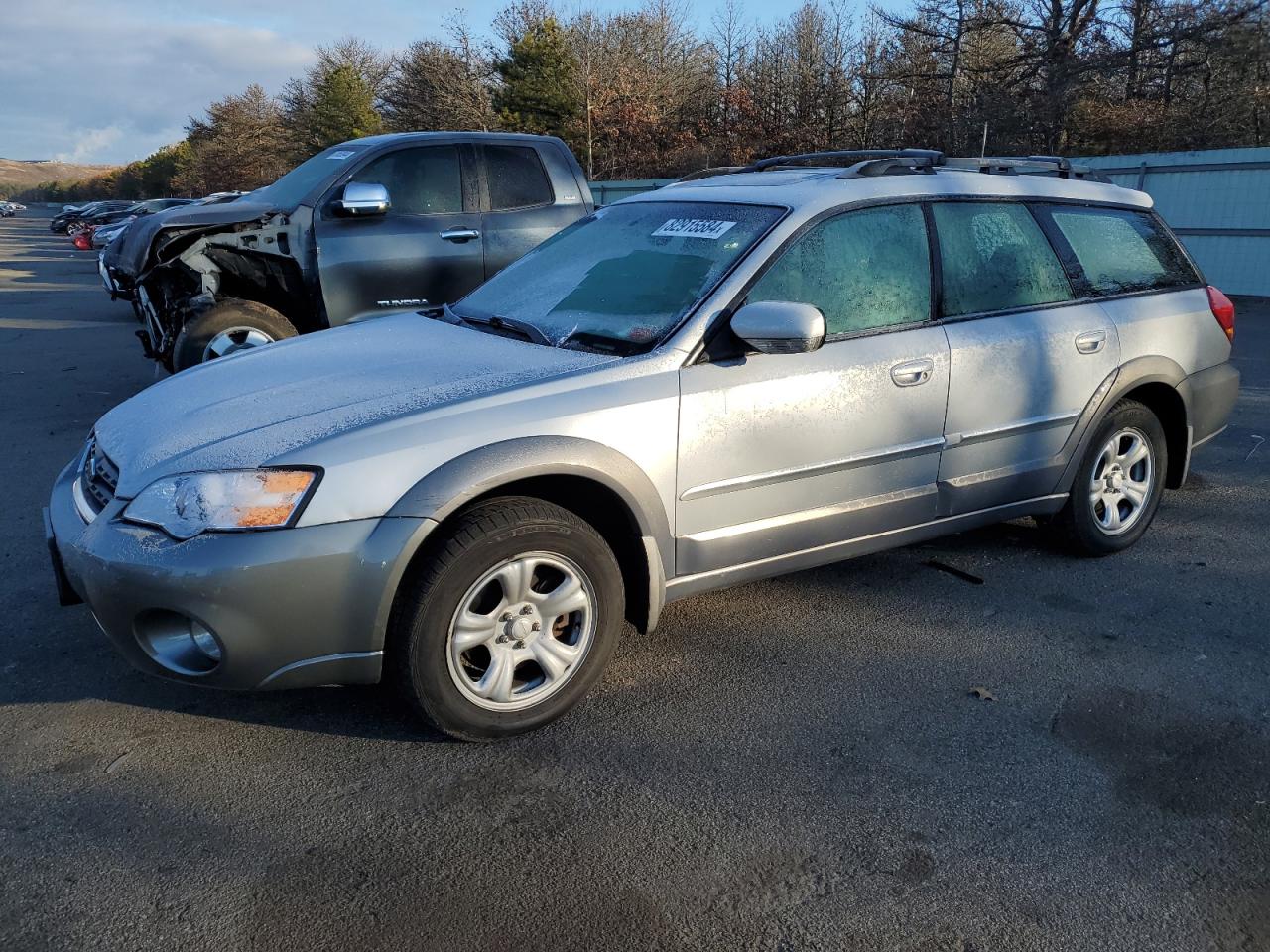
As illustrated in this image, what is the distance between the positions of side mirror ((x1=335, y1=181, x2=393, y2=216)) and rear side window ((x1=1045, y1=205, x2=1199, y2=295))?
4.38m

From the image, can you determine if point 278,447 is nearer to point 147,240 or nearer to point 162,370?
point 147,240

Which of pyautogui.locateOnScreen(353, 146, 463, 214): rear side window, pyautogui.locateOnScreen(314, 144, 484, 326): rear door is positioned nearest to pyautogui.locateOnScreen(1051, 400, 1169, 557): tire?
pyautogui.locateOnScreen(314, 144, 484, 326): rear door

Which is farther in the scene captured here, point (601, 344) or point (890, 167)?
point (890, 167)

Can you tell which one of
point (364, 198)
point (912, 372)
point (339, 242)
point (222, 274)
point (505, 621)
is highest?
point (364, 198)

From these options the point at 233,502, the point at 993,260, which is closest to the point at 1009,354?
the point at 993,260

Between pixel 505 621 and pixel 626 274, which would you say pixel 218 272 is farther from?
pixel 505 621

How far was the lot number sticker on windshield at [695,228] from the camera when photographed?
3.71m

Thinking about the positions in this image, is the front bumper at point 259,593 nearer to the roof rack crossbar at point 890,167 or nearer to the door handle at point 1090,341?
the roof rack crossbar at point 890,167

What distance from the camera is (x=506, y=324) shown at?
150 inches

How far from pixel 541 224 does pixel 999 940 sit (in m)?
6.44

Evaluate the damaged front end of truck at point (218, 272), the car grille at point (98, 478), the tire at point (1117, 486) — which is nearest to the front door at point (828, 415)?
the tire at point (1117, 486)

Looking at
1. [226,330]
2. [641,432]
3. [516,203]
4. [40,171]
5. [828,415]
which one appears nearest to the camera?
[641,432]

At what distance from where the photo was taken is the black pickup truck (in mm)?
7133

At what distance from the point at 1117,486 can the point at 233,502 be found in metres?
3.77
